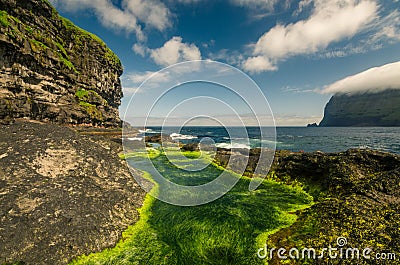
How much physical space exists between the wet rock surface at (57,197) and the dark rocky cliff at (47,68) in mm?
9352

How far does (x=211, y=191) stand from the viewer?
13.7 m

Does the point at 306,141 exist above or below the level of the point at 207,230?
below

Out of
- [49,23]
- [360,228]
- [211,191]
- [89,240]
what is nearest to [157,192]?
[211,191]

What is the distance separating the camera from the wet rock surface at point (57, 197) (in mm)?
6441

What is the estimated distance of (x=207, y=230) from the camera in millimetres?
8391

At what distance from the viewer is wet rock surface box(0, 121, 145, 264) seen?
644 cm

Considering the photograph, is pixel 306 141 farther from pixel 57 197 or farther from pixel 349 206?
pixel 57 197

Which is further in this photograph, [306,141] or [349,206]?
[306,141]

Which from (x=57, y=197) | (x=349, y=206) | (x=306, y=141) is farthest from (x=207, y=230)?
(x=306, y=141)

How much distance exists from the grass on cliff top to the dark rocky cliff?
17440mm

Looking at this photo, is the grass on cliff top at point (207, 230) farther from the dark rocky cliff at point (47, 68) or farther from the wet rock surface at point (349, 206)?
the dark rocky cliff at point (47, 68)

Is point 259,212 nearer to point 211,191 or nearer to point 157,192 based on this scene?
point 211,191

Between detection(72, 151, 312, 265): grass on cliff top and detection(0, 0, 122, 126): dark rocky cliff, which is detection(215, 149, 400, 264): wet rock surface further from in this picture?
detection(0, 0, 122, 126): dark rocky cliff

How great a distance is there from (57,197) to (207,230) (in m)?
7.02
